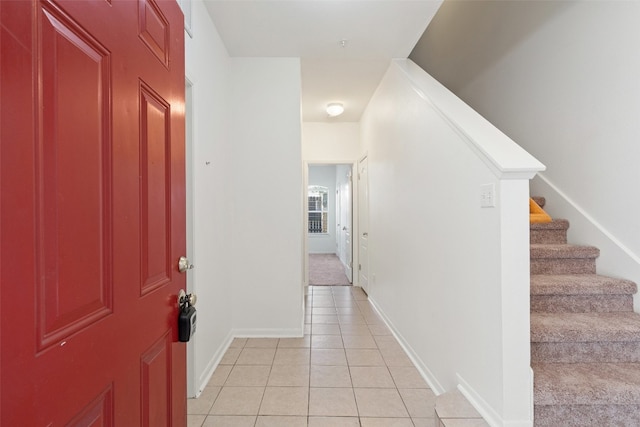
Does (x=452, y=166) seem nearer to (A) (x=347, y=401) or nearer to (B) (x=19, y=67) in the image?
(A) (x=347, y=401)

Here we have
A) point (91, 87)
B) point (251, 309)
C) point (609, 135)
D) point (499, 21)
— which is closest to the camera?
point (91, 87)

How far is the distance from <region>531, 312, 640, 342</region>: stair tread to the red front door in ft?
5.92

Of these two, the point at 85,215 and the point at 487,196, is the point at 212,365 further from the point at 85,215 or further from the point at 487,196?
the point at 487,196

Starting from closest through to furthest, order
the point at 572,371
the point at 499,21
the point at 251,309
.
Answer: the point at 572,371, the point at 251,309, the point at 499,21

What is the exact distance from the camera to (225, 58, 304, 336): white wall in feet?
9.11

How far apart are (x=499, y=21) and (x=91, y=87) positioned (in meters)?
3.75

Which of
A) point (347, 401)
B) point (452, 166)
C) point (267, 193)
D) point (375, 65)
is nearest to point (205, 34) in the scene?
point (267, 193)

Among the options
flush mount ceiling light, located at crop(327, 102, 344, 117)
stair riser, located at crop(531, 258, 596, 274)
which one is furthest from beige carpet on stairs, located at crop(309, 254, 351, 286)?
stair riser, located at crop(531, 258, 596, 274)

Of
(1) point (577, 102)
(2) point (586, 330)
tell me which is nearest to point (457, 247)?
(2) point (586, 330)

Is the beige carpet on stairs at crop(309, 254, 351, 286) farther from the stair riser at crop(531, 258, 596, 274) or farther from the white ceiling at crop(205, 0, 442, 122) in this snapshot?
the white ceiling at crop(205, 0, 442, 122)

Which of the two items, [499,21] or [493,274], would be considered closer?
[493,274]

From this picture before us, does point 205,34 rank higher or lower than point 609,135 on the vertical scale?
higher

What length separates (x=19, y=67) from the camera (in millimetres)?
452

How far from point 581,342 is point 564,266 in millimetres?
662
